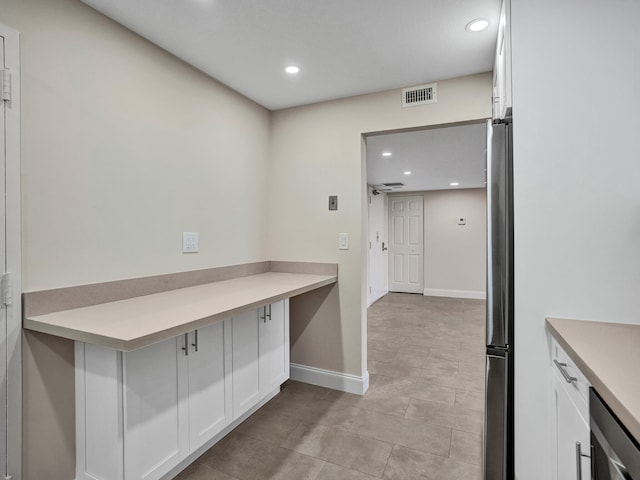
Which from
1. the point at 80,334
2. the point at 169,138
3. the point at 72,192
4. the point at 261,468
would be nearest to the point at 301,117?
the point at 169,138

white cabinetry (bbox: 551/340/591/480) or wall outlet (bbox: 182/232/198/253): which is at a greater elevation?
wall outlet (bbox: 182/232/198/253)

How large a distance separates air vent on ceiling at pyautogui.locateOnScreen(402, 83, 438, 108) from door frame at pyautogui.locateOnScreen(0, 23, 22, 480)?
225cm

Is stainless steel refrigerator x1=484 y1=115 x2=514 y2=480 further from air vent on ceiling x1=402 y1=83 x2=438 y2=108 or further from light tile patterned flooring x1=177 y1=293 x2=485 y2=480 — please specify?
air vent on ceiling x1=402 y1=83 x2=438 y2=108

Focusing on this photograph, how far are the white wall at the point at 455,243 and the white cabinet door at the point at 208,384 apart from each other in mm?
6349

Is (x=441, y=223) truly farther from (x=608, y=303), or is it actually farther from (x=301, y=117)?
(x=608, y=303)

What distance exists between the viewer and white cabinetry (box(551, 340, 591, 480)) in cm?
103

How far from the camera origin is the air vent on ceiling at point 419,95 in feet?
8.17

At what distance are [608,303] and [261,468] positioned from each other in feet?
6.01

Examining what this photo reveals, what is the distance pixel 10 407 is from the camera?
1.38 meters

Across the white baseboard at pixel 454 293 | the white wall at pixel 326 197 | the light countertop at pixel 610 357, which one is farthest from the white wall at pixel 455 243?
the light countertop at pixel 610 357

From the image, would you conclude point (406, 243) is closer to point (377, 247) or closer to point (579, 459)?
point (377, 247)

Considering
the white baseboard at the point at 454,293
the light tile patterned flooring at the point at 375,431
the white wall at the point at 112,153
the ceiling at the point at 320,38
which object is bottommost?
the light tile patterned flooring at the point at 375,431

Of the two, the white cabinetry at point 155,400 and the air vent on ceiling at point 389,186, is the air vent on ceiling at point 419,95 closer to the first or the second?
the white cabinetry at point 155,400

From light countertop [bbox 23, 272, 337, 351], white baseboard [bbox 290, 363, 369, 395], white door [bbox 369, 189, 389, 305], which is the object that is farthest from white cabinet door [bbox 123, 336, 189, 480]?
white door [bbox 369, 189, 389, 305]
